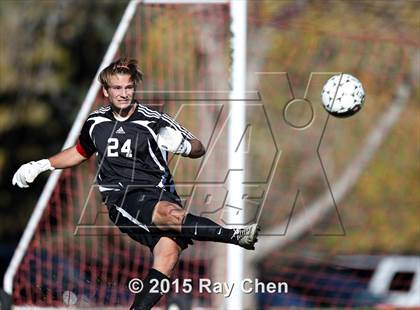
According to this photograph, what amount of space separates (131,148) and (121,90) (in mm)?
320

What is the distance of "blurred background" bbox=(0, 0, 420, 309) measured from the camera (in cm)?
1024

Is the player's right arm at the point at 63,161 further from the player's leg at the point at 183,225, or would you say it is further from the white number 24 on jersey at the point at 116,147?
the player's leg at the point at 183,225

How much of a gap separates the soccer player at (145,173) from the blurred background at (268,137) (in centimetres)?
193

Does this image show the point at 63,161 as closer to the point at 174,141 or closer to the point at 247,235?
the point at 174,141

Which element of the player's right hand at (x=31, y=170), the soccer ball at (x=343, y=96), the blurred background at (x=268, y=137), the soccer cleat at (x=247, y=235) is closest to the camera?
the soccer cleat at (x=247, y=235)

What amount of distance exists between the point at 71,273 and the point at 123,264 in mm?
995

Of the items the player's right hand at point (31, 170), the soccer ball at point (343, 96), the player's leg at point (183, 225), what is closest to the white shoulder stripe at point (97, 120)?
the player's right hand at point (31, 170)

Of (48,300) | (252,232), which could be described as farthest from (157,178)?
(48,300)

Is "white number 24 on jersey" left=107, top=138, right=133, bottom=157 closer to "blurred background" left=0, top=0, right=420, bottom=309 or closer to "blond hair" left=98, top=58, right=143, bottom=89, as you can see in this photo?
"blond hair" left=98, top=58, right=143, bottom=89

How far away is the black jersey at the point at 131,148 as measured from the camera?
614 cm

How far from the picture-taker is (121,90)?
20.3 feet

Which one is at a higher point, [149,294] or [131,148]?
[131,148]

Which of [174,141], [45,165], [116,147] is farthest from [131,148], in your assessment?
[45,165]

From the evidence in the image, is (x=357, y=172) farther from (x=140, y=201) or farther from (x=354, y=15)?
(x=140, y=201)
